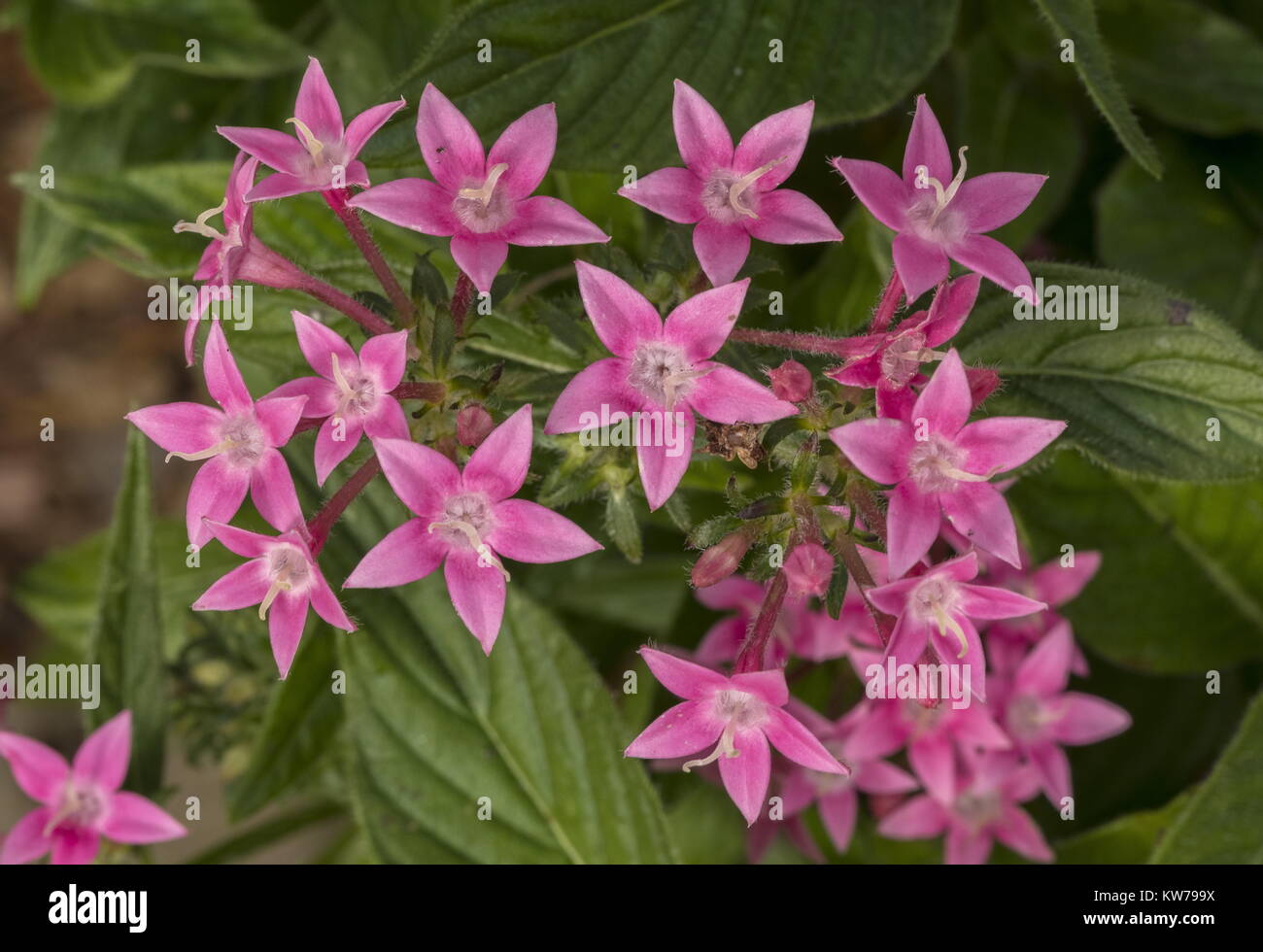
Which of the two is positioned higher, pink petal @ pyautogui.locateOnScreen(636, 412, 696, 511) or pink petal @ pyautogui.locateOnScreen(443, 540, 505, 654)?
pink petal @ pyautogui.locateOnScreen(636, 412, 696, 511)

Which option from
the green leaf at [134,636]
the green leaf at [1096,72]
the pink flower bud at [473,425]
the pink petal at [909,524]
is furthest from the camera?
A: the green leaf at [134,636]

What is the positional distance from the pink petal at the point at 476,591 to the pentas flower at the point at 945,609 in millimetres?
360

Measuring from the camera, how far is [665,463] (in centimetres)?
110

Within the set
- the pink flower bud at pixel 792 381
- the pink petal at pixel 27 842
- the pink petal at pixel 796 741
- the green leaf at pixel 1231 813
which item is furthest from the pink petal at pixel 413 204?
the green leaf at pixel 1231 813

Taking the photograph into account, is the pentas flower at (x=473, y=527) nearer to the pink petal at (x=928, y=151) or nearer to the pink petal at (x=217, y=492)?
the pink petal at (x=217, y=492)

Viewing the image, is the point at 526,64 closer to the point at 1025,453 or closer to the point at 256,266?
the point at 256,266

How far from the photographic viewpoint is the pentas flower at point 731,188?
1.16m

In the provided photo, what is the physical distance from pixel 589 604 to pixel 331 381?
4.30ft

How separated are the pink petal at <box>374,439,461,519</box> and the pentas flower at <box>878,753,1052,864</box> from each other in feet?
3.13

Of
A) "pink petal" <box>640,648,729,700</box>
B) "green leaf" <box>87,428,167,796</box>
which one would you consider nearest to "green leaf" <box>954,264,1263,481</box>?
"pink petal" <box>640,648,729,700</box>

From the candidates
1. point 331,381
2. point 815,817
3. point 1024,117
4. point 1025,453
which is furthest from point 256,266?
point 1024,117

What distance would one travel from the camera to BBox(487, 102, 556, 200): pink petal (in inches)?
47.2

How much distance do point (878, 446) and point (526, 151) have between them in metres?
0.46

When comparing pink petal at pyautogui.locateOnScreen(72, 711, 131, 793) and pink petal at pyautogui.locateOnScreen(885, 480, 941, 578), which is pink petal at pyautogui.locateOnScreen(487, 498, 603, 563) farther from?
pink petal at pyautogui.locateOnScreen(72, 711, 131, 793)
